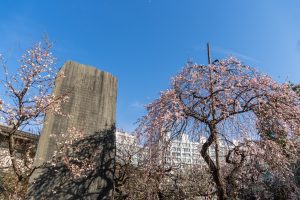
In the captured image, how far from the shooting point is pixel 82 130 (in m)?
7.74

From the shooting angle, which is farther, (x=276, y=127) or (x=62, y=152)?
(x=62, y=152)

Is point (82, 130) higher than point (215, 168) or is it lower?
higher

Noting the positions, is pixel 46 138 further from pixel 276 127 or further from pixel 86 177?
pixel 276 127

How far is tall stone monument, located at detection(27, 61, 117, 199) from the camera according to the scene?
22.5 feet

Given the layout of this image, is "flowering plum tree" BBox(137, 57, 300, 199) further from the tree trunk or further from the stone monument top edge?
the stone monument top edge

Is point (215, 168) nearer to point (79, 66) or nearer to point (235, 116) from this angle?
point (235, 116)

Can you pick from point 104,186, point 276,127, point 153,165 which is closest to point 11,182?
point 104,186

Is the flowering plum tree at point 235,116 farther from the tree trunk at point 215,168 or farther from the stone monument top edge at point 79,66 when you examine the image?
the stone monument top edge at point 79,66

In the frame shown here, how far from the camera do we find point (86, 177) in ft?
23.8

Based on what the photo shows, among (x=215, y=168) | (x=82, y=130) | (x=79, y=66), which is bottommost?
(x=215, y=168)

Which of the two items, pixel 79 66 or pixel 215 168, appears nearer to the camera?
pixel 215 168

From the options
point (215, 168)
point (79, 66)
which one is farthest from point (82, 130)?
point (215, 168)

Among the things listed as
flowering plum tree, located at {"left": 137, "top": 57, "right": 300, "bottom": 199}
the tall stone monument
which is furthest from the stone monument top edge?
flowering plum tree, located at {"left": 137, "top": 57, "right": 300, "bottom": 199}

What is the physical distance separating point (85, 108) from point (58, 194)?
2594 mm
